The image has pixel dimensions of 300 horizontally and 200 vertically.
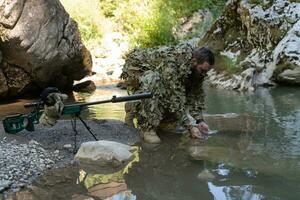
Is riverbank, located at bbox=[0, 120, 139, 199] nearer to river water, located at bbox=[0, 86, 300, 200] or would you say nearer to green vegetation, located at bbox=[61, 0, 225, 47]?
river water, located at bbox=[0, 86, 300, 200]

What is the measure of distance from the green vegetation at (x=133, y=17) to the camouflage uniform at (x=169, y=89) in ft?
35.2

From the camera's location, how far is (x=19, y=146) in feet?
16.3

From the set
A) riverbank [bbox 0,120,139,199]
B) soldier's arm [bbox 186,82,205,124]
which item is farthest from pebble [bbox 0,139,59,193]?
soldier's arm [bbox 186,82,205,124]

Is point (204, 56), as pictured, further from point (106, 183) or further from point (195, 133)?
point (106, 183)

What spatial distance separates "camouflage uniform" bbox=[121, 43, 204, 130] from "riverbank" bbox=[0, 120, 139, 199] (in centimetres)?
38

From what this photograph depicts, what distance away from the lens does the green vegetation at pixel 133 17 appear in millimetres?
16703

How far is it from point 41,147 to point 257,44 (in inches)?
314

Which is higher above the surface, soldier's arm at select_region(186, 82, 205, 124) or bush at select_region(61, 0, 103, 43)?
bush at select_region(61, 0, 103, 43)

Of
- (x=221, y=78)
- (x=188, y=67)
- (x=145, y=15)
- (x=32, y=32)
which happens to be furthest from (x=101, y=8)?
(x=188, y=67)

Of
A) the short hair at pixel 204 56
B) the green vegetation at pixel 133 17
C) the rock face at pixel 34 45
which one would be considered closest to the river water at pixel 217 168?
the short hair at pixel 204 56

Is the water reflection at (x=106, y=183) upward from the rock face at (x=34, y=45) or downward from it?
downward

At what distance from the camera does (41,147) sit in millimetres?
5082

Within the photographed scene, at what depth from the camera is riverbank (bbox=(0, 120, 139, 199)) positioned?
13.8ft

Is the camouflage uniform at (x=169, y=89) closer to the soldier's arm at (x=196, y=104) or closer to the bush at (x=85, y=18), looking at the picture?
the soldier's arm at (x=196, y=104)
